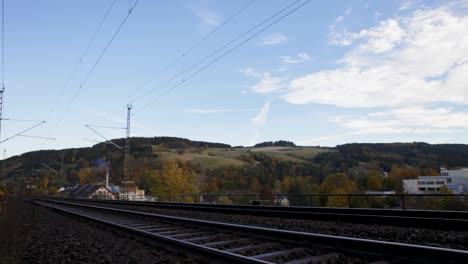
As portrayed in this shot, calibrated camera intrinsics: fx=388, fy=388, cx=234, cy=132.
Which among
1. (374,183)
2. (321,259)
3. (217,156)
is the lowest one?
(374,183)

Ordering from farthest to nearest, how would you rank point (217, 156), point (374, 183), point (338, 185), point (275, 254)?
point (217, 156) < point (338, 185) < point (374, 183) < point (275, 254)

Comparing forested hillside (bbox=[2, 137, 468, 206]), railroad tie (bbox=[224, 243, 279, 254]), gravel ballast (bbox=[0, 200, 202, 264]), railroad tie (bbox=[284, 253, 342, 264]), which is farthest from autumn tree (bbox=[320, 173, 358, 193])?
railroad tie (bbox=[284, 253, 342, 264])

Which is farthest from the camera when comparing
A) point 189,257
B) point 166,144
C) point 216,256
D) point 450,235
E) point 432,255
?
point 166,144

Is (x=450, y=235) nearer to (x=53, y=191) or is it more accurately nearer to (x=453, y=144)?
(x=53, y=191)

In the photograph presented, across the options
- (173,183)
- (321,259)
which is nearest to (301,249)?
(321,259)

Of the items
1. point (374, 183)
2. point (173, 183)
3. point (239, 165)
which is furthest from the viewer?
point (239, 165)

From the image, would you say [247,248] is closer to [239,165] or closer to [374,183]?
[374,183]

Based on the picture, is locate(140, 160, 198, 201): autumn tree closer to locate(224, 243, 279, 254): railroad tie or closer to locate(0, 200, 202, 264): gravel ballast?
locate(0, 200, 202, 264): gravel ballast

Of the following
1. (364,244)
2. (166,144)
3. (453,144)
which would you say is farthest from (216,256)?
(166,144)

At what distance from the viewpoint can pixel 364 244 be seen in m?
6.38

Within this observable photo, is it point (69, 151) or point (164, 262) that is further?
point (69, 151)

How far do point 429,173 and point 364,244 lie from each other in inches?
4634

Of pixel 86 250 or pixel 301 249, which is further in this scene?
pixel 86 250

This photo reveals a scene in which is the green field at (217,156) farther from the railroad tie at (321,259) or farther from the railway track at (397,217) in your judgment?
the railroad tie at (321,259)
